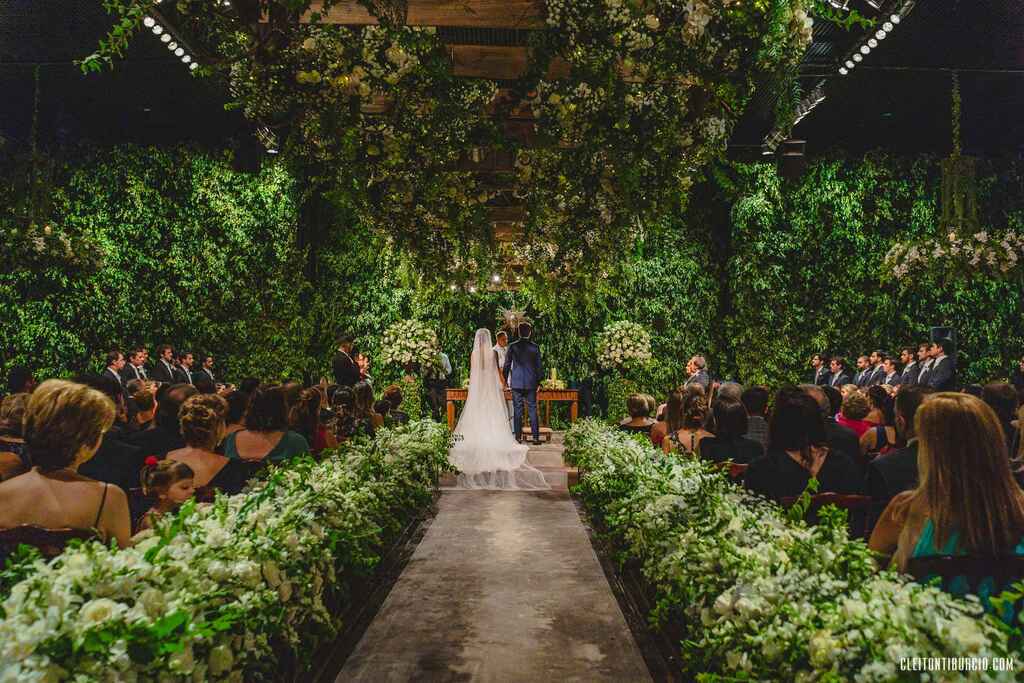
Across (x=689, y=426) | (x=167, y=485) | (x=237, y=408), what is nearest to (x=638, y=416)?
(x=689, y=426)

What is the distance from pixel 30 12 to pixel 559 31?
7669mm

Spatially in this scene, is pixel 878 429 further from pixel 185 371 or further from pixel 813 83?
pixel 185 371

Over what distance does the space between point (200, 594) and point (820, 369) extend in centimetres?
1157

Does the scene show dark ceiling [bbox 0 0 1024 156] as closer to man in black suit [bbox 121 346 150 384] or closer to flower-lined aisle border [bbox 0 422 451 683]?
man in black suit [bbox 121 346 150 384]

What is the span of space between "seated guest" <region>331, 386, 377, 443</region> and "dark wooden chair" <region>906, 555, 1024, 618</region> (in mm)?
4383

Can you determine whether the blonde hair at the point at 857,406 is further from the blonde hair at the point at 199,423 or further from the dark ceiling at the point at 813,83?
the blonde hair at the point at 199,423

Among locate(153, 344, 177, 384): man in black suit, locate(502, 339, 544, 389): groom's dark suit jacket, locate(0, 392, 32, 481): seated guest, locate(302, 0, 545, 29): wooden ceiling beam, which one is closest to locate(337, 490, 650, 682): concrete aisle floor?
locate(0, 392, 32, 481): seated guest

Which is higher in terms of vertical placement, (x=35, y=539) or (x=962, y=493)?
(x=962, y=493)

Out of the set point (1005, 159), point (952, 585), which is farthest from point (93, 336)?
point (1005, 159)

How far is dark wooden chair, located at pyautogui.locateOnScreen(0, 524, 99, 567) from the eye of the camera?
2.21 m

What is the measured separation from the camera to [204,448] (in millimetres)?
3705

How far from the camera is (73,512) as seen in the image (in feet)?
7.86

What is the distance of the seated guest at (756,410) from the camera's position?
500cm

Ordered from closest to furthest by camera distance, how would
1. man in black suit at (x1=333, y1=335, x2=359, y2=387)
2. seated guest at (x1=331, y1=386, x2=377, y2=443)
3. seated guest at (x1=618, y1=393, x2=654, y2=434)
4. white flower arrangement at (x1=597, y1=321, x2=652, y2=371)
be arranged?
seated guest at (x1=331, y1=386, x2=377, y2=443) < seated guest at (x1=618, y1=393, x2=654, y2=434) < man in black suit at (x1=333, y1=335, x2=359, y2=387) < white flower arrangement at (x1=597, y1=321, x2=652, y2=371)
